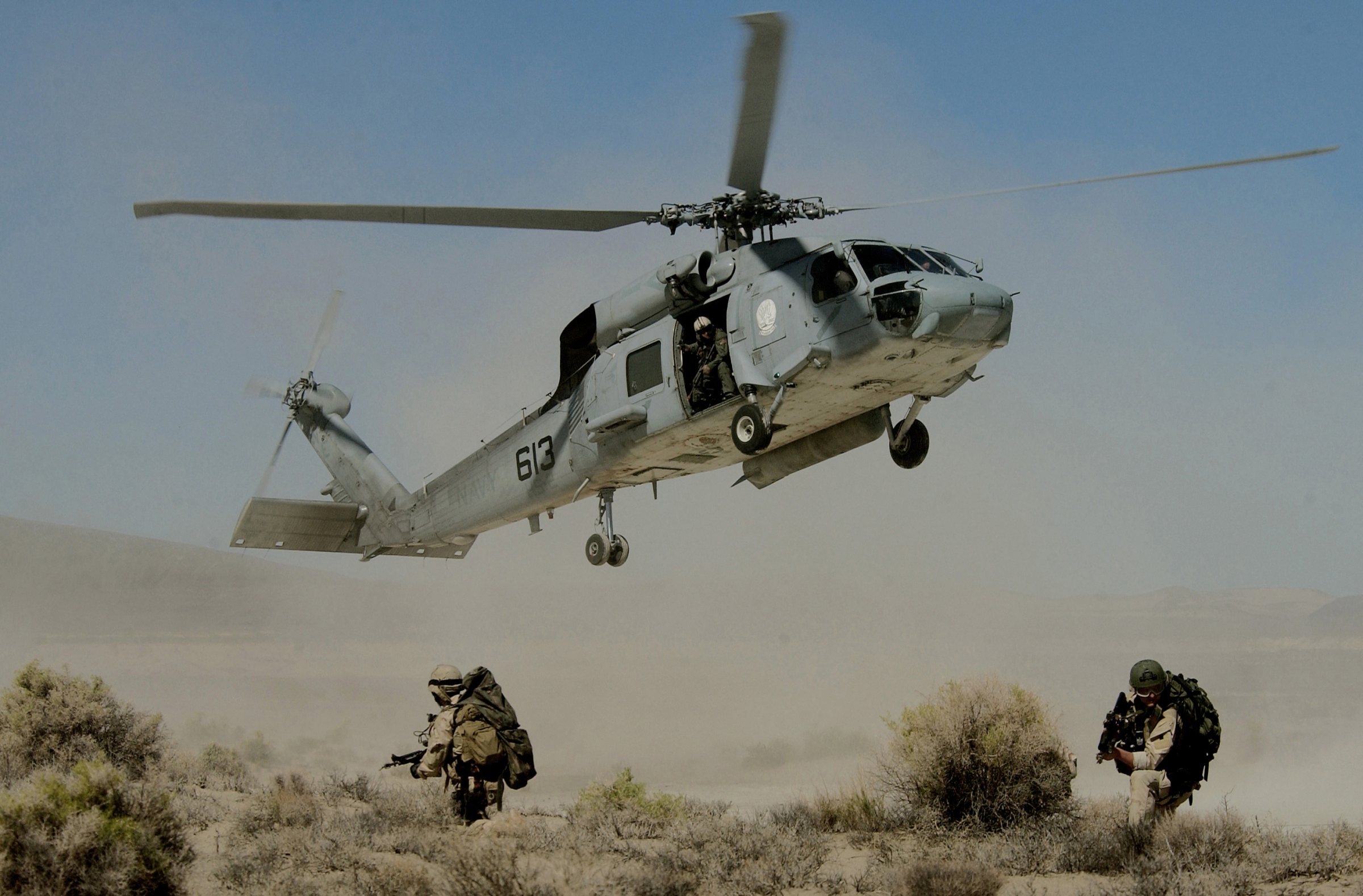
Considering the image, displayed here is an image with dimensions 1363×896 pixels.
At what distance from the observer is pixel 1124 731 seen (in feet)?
27.2

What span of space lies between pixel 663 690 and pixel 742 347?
22.0 m

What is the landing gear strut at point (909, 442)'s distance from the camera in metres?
11.7

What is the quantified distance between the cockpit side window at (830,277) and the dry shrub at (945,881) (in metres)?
5.27

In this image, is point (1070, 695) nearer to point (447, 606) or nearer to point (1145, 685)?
point (447, 606)

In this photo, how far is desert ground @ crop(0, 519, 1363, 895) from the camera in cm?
851

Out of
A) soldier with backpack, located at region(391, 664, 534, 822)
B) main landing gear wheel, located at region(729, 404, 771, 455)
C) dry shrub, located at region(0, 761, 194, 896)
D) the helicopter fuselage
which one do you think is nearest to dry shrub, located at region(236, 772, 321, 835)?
soldier with backpack, located at region(391, 664, 534, 822)

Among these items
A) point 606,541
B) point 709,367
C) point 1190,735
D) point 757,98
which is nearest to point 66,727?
point 606,541

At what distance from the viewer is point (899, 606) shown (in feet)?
152


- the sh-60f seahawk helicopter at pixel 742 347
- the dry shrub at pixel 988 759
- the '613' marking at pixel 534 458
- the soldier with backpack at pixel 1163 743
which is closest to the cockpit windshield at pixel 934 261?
the sh-60f seahawk helicopter at pixel 742 347

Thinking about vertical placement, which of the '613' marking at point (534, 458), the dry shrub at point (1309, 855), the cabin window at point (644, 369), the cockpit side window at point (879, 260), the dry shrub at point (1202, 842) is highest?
the cockpit side window at point (879, 260)

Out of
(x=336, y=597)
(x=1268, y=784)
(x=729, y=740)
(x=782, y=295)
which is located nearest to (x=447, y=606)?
(x=336, y=597)

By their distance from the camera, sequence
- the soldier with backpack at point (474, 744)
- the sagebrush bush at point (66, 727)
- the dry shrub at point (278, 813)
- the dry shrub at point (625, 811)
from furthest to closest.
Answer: the sagebrush bush at point (66, 727), the dry shrub at point (625, 811), the dry shrub at point (278, 813), the soldier with backpack at point (474, 744)

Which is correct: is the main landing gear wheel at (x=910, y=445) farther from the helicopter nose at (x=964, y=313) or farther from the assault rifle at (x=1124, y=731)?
the assault rifle at (x=1124, y=731)

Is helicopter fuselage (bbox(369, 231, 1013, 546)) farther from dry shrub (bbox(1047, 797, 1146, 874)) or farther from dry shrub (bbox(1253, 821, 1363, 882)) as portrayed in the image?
dry shrub (bbox(1253, 821, 1363, 882))
